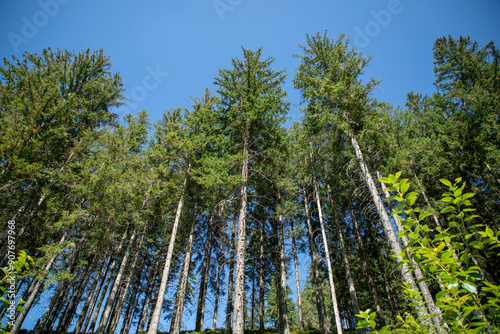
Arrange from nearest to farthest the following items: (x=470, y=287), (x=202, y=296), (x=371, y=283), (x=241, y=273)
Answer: (x=470, y=287)
(x=241, y=273)
(x=371, y=283)
(x=202, y=296)

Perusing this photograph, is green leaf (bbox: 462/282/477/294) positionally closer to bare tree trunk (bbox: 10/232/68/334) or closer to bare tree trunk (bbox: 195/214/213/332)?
bare tree trunk (bbox: 195/214/213/332)

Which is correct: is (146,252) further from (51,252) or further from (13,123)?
(13,123)

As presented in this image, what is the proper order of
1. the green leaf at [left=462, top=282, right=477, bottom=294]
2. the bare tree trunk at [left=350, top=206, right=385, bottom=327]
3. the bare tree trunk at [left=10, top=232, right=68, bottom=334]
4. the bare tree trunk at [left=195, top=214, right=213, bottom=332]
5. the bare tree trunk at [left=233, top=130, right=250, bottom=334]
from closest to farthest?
the green leaf at [left=462, top=282, right=477, bottom=294]
the bare tree trunk at [left=233, top=130, right=250, bottom=334]
the bare tree trunk at [left=10, top=232, right=68, bottom=334]
the bare tree trunk at [left=350, top=206, right=385, bottom=327]
the bare tree trunk at [left=195, top=214, right=213, bottom=332]

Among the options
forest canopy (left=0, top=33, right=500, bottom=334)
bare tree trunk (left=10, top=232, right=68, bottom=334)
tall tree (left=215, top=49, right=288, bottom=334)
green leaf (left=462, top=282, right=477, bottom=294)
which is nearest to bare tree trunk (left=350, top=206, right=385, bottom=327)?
forest canopy (left=0, top=33, right=500, bottom=334)

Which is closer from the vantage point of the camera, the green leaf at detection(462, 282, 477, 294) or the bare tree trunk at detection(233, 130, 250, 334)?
the green leaf at detection(462, 282, 477, 294)

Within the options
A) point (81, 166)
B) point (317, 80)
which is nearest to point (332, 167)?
point (317, 80)

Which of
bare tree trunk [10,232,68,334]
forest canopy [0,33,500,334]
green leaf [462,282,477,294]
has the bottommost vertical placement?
green leaf [462,282,477,294]

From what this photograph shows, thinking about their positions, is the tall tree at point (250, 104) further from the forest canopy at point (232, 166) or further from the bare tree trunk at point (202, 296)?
the bare tree trunk at point (202, 296)

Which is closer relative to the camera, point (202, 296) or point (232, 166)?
point (232, 166)

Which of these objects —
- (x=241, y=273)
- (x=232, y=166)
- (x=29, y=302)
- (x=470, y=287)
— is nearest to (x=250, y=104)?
(x=232, y=166)

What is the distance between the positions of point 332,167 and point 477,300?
47.8 ft

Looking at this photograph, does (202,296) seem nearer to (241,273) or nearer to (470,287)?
(241,273)

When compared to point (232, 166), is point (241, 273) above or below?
below

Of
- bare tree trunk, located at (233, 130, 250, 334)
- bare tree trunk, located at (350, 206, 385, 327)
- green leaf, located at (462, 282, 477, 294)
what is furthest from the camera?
bare tree trunk, located at (350, 206, 385, 327)
